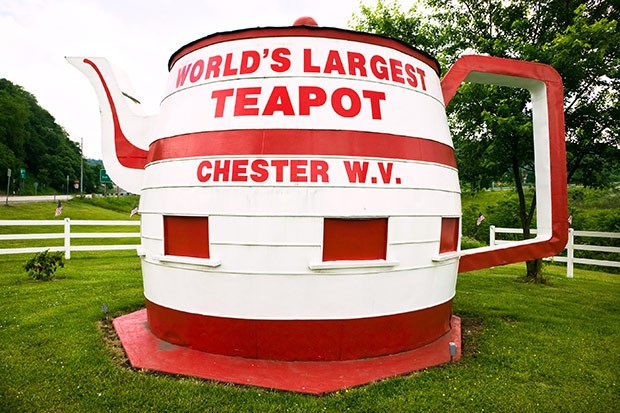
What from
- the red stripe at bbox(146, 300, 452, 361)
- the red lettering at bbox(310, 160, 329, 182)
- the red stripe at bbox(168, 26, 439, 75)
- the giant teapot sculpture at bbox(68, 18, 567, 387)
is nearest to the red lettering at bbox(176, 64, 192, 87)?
the giant teapot sculpture at bbox(68, 18, 567, 387)

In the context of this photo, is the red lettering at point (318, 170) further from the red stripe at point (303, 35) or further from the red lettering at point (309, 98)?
the red stripe at point (303, 35)

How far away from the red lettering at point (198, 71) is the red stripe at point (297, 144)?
2.59 ft

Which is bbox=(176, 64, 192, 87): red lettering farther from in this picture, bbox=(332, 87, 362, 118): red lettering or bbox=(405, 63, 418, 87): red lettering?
bbox=(405, 63, 418, 87): red lettering

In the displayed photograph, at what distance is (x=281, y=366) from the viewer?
4.83 metres

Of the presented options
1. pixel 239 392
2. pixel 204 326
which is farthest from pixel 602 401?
pixel 204 326

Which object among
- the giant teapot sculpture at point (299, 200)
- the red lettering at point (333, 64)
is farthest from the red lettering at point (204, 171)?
the red lettering at point (333, 64)

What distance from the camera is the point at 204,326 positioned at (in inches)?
203

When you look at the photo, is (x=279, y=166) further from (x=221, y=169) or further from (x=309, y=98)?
(x=309, y=98)

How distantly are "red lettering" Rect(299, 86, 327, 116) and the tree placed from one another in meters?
6.79

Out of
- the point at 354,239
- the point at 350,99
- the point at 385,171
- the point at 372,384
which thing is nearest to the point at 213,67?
the point at 350,99

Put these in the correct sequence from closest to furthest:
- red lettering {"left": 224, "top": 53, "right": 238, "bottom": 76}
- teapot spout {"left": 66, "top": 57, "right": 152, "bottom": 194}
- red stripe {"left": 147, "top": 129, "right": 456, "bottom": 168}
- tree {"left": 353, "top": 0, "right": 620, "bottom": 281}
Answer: red stripe {"left": 147, "top": 129, "right": 456, "bottom": 168}, red lettering {"left": 224, "top": 53, "right": 238, "bottom": 76}, teapot spout {"left": 66, "top": 57, "right": 152, "bottom": 194}, tree {"left": 353, "top": 0, "right": 620, "bottom": 281}

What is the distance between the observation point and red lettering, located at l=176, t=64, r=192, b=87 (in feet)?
18.4

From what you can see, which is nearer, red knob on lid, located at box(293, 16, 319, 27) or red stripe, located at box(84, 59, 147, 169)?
red knob on lid, located at box(293, 16, 319, 27)

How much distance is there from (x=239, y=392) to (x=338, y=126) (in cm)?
307
